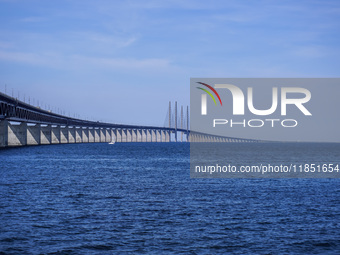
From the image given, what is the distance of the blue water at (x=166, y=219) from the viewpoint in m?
21.0

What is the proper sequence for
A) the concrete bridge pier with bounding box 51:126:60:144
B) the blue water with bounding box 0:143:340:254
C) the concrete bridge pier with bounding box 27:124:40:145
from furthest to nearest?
1. the concrete bridge pier with bounding box 51:126:60:144
2. the concrete bridge pier with bounding box 27:124:40:145
3. the blue water with bounding box 0:143:340:254

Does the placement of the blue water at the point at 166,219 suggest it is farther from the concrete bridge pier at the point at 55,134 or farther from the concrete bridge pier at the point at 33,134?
the concrete bridge pier at the point at 55,134

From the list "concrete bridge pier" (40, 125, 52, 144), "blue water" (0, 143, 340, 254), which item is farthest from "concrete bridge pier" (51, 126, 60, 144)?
"blue water" (0, 143, 340, 254)

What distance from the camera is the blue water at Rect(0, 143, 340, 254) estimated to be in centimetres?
2105

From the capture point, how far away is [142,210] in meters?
29.8

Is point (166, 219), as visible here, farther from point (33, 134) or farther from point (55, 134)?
point (55, 134)

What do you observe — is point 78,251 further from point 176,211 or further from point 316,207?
point 316,207

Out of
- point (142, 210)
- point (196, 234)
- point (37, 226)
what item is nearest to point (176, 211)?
point (142, 210)

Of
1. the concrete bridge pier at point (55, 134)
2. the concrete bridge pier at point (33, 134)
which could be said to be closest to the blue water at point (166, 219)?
the concrete bridge pier at point (33, 134)

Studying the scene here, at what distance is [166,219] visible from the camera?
26.9 m

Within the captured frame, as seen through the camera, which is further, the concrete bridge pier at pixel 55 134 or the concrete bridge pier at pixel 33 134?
the concrete bridge pier at pixel 55 134

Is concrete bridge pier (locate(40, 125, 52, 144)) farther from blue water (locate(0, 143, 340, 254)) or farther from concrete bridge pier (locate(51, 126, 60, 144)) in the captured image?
blue water (locate(0, 143, 340, 254))

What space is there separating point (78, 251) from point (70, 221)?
6.03 m

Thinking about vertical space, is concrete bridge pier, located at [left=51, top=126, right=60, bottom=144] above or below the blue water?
above
